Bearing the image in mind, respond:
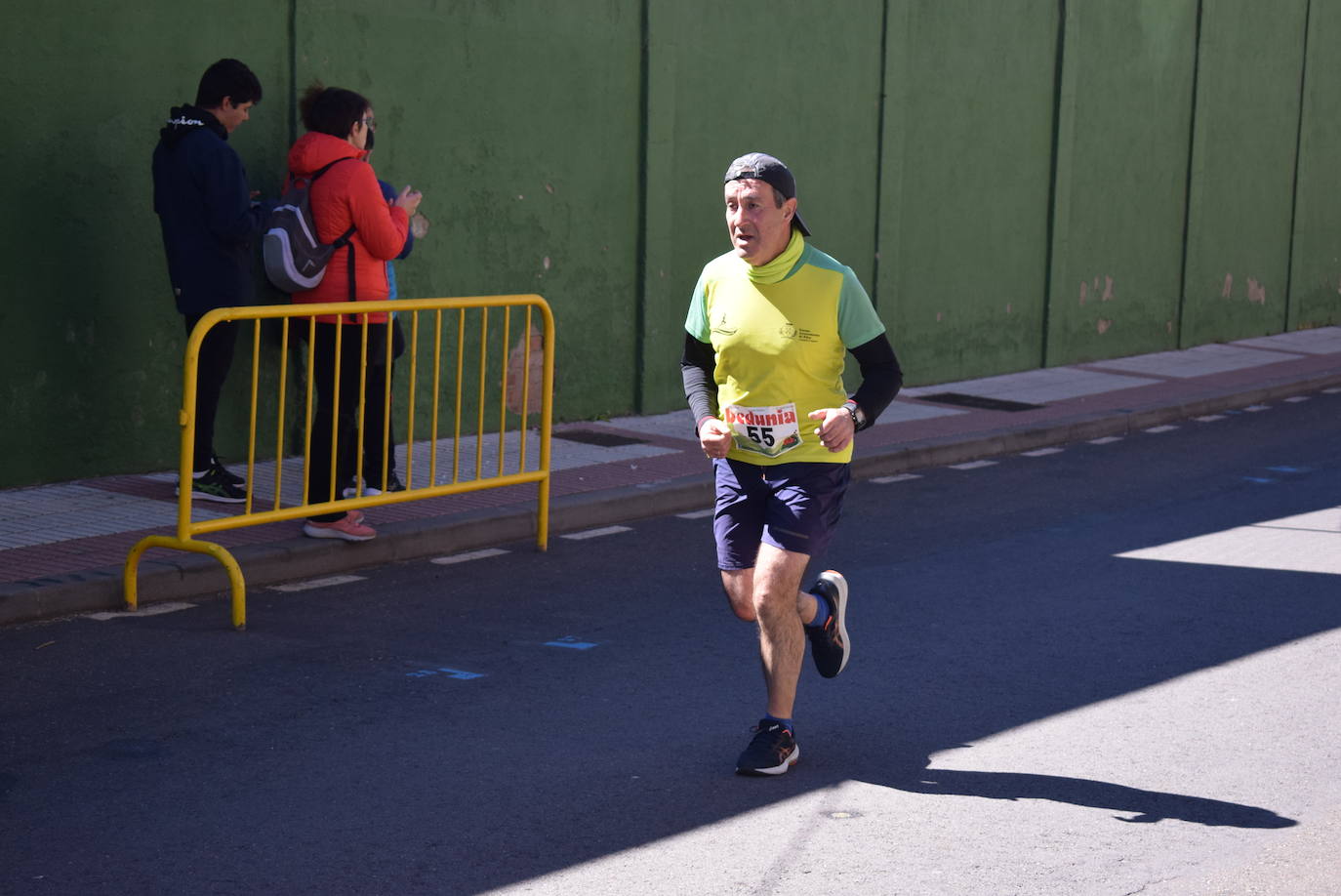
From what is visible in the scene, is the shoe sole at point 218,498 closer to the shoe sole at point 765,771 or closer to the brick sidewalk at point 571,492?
the brick sidewalk at point 571,492

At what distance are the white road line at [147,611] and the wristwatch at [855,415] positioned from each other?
130 inches

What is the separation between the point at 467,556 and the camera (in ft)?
29.1

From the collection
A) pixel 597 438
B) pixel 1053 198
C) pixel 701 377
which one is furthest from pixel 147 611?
pixel 1053 198

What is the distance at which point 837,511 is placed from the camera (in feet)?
19.1

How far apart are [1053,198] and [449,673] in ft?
38.7

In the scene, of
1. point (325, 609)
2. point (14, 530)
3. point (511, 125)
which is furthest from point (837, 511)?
point (511, 125)

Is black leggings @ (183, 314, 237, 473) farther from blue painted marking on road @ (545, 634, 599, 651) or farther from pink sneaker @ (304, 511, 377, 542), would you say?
blue painted marking on road @ (545, 634, 599, 651)

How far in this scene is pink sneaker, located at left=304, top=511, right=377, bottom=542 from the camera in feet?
27.9

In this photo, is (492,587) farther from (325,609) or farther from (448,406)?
(448,406)

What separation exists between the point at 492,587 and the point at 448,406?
353 centimetres

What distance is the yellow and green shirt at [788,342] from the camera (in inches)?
221

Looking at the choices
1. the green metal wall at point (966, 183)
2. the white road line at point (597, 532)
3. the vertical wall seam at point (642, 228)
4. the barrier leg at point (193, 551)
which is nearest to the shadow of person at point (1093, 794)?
the barrier leg at point (193, 551)

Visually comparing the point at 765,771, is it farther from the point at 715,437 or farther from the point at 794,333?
the point at 794,333

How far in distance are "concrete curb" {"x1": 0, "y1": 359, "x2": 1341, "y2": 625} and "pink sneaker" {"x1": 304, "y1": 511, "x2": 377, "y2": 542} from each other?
47 millimetres
